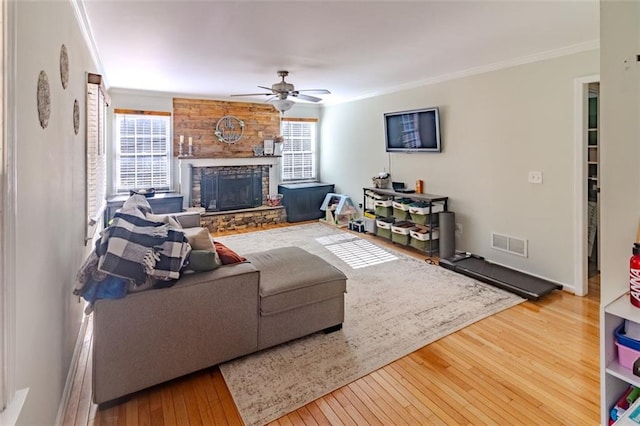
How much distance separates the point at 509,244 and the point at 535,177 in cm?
84

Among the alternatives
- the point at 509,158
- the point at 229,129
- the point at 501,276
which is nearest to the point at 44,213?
the point at 501,276

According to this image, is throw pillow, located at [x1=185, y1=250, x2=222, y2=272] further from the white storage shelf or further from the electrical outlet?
the electrical outlet

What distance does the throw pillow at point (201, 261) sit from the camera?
2219mm

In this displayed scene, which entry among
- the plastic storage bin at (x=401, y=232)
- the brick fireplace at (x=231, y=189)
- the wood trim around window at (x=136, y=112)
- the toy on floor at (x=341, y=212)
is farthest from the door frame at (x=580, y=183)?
the wood trim around window at (x=136, y=112)

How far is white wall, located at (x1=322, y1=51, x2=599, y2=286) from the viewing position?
3605 millimetres

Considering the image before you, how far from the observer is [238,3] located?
247cm

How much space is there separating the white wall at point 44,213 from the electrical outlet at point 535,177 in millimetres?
4246

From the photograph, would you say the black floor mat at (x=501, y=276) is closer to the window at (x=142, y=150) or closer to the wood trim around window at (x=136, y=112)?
the window at (x=142, y=150)

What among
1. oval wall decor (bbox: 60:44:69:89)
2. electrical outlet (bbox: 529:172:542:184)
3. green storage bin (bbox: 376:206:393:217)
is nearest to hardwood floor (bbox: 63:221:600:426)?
electrical outlet (bbox: 529:172:542:184)

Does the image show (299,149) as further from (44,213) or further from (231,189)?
(44,213)

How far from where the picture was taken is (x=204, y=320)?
220 centimetres

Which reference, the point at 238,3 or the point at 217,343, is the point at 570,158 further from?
the point at 217,343

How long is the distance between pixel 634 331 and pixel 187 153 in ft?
20.6

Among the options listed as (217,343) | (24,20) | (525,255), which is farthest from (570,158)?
(24,20)
